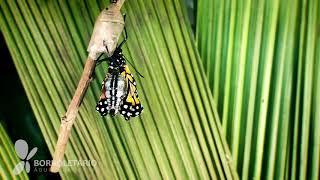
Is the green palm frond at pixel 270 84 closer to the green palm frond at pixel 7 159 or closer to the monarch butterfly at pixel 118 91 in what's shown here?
the monarch butterfly at pixel 118 91

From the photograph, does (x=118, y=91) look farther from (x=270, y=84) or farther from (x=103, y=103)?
(x=270, y=84)

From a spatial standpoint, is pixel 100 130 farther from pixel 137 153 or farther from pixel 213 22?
pixel 213 22

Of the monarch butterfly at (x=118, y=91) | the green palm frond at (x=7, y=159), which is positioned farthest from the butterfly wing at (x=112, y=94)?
the green palm frond at (x=7, y=159)

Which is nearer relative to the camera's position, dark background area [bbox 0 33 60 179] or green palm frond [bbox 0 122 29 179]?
green palm frond [bbox 0 122 29 179]

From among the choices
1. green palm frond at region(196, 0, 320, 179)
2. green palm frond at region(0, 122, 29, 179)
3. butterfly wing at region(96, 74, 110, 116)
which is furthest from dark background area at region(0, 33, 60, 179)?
green palm frond at region(196, 0, 320, 179)

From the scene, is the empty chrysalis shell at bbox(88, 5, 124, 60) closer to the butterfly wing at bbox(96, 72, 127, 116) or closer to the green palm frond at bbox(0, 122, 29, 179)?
the butterfly wing at bbox(96, 72, 127, 116)

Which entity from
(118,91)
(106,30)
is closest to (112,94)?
(118,91)
